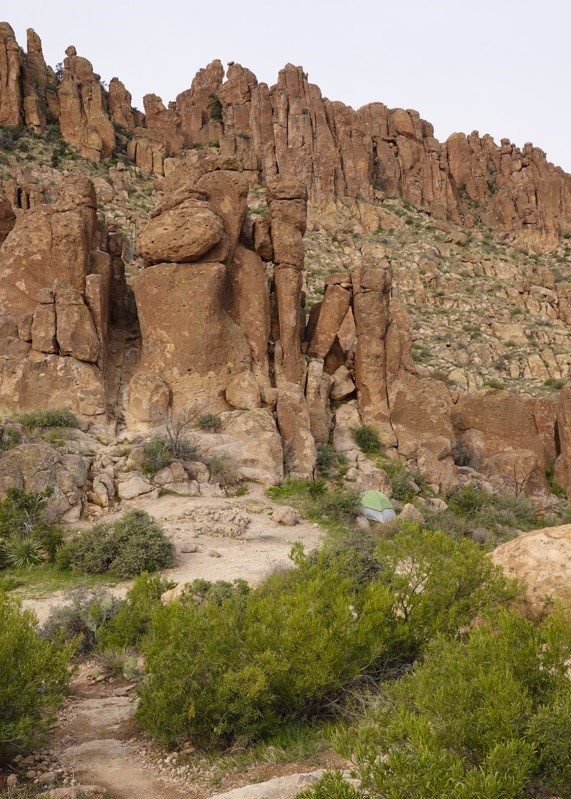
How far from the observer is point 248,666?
5.18 meters

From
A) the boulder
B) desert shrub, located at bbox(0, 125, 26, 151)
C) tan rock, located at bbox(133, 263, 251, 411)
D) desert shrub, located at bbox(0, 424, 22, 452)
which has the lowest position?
desert shrub, located at bbox(0, 424, 22, 452)

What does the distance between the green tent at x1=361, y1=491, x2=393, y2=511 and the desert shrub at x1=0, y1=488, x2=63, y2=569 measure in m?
7.50

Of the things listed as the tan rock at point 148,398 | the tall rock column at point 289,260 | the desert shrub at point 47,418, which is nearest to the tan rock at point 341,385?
the tall rock column at point 289,260

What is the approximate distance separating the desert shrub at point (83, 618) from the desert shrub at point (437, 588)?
3701mm

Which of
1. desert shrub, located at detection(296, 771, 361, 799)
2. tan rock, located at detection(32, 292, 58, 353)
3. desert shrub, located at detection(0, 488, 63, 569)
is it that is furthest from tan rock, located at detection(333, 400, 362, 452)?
desert shrub, located at detection(296, 771, 361, 799)

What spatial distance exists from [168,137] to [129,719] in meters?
56.5

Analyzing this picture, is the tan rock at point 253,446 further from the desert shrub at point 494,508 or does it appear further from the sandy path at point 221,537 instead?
the desert shrub at point 494,508

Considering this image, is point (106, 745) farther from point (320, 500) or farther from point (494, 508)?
point (494, 508)

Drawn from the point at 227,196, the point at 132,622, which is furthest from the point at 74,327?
the point at 132,622

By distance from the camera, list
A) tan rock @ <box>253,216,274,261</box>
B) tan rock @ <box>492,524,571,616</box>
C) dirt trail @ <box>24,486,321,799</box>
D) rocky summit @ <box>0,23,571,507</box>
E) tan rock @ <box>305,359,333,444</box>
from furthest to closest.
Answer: tan rock @ <box>253,216,274,261</box>, tan rock @ <box>305,359,333,444</box>, rocky summit @ <box>0,23,571,507</box>, tan rock @ <box>492,524,571,616</box>, dirt trail @ <box>24,486,321,799</box>

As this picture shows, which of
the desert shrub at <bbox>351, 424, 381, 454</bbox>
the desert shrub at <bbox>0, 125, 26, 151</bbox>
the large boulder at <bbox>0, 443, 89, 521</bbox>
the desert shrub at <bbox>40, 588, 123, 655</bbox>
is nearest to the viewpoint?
the desert shrub at <bbox>40, 588, 123, 655</bbox>

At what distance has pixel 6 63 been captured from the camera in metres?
51.1

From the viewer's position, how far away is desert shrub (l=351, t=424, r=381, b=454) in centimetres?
2041

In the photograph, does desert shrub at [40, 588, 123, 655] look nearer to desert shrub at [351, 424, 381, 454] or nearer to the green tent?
the green tent
